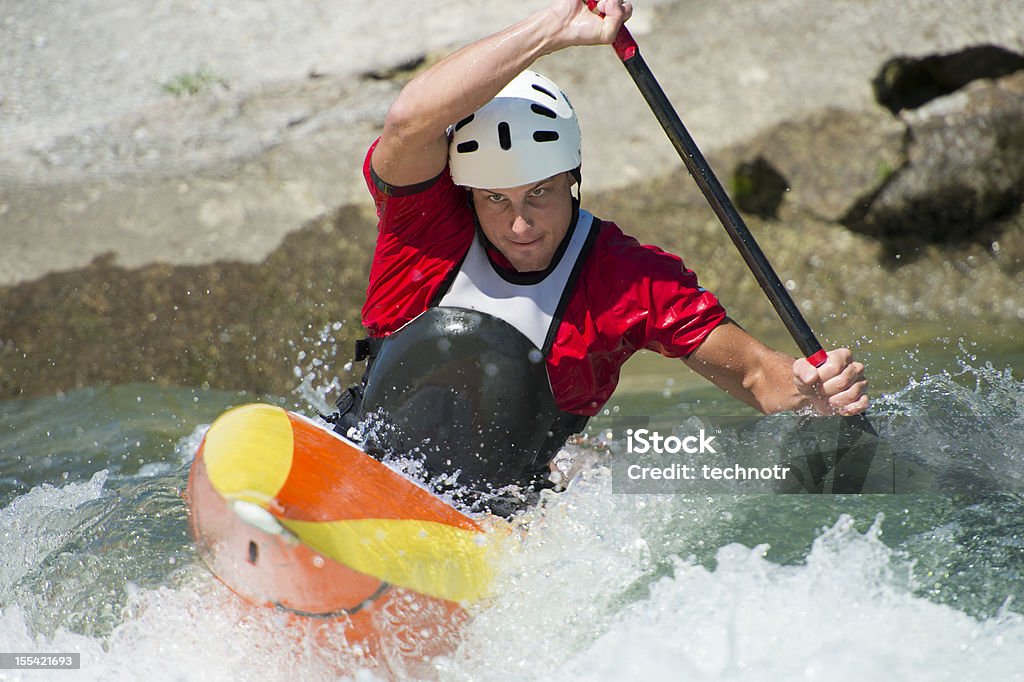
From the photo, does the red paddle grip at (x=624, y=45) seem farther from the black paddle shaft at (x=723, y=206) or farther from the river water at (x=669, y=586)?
the river water at (x=669, y=586)

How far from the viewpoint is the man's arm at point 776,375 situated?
2729mm

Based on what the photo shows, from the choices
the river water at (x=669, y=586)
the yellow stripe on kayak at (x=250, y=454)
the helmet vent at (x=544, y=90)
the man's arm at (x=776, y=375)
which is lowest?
the river water at (x=669, y=586)

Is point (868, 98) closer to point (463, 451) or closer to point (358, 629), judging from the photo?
point (463, 451)

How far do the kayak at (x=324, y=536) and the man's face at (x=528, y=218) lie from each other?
2.36 feet

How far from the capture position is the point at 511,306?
9.50 ft

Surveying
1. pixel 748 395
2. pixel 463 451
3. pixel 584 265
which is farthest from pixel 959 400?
pixel 463 451

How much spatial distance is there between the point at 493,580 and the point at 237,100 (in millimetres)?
4899

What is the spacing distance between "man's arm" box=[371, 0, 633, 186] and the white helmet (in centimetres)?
11

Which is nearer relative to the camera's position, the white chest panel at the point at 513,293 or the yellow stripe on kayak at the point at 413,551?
the yellow stripe on kayak at the point at 413,551

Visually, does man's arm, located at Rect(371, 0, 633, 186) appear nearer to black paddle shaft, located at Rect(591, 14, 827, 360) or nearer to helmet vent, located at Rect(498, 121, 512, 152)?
helmet vent, located at Rect(498, 121, 512, 152)

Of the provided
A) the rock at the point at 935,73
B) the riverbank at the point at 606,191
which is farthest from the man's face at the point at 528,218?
the rock at the point at 935,73

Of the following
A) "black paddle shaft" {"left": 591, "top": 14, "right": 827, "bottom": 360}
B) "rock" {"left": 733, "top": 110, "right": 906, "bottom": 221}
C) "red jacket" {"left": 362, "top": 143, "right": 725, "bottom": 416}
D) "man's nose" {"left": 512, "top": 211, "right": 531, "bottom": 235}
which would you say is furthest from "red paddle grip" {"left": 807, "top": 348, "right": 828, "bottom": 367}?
"rock" {"left": 733, "top": 110, "right": 906, "bottom": 221}

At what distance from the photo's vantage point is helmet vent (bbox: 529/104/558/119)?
9.41 feet

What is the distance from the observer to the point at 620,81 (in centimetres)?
628
